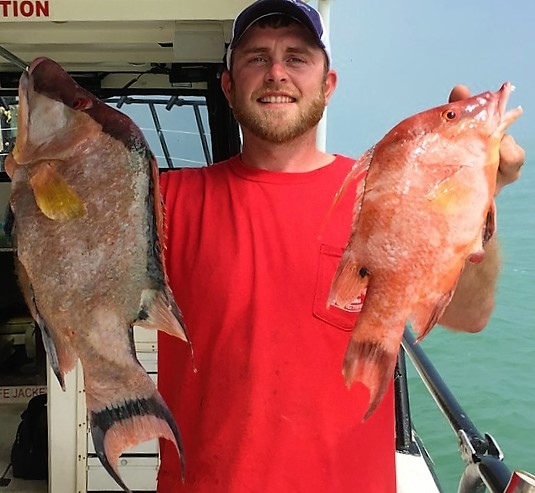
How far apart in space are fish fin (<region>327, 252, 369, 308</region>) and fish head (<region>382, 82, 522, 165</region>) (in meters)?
0.21

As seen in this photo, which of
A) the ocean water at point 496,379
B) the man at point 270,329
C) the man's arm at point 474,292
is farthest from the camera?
the ocean water at point 496,379

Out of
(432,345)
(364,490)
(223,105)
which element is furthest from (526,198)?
(364,490)

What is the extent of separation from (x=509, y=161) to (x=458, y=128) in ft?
0.42

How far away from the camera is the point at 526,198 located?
26906 mm

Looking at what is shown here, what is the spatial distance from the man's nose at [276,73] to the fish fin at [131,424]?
2.68ft

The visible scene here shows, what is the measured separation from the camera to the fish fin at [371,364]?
1.06 m

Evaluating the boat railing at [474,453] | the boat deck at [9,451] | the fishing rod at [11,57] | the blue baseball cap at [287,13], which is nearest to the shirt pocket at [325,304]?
the boat railing at [474,453]

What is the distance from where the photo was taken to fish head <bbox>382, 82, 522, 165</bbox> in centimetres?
108

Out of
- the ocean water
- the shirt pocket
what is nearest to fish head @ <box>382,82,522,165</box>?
the shirt pocket

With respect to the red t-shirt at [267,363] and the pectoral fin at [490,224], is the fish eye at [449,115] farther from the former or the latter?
the red t-shirt at [267,363]

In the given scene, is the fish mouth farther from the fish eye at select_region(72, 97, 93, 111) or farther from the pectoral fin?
the pectoral fin

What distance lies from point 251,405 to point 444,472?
8.50m

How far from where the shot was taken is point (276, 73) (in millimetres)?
1575

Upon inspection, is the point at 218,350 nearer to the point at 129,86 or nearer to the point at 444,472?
the point at 129,86
